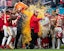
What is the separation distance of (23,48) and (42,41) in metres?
0.56

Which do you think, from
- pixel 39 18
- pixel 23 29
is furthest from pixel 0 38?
pixel 39 18

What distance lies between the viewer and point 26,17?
28.7 ft

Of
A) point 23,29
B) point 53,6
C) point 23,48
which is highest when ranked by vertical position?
point 53,6

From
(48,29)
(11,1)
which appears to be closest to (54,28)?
(48,29)

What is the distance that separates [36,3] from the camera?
868 cm

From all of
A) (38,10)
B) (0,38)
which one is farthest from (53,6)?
(0,38)

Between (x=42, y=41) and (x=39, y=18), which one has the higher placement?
(x=39, y=18)

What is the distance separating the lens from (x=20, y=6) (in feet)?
28.6

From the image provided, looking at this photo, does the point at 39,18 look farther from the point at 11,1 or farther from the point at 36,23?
the point at 11,1

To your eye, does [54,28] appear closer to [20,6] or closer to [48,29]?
[48,29]

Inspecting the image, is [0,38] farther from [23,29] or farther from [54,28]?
[54,28]

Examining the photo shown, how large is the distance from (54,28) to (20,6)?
1.12 meters

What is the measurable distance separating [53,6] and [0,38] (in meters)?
1.70

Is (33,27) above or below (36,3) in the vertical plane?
below
